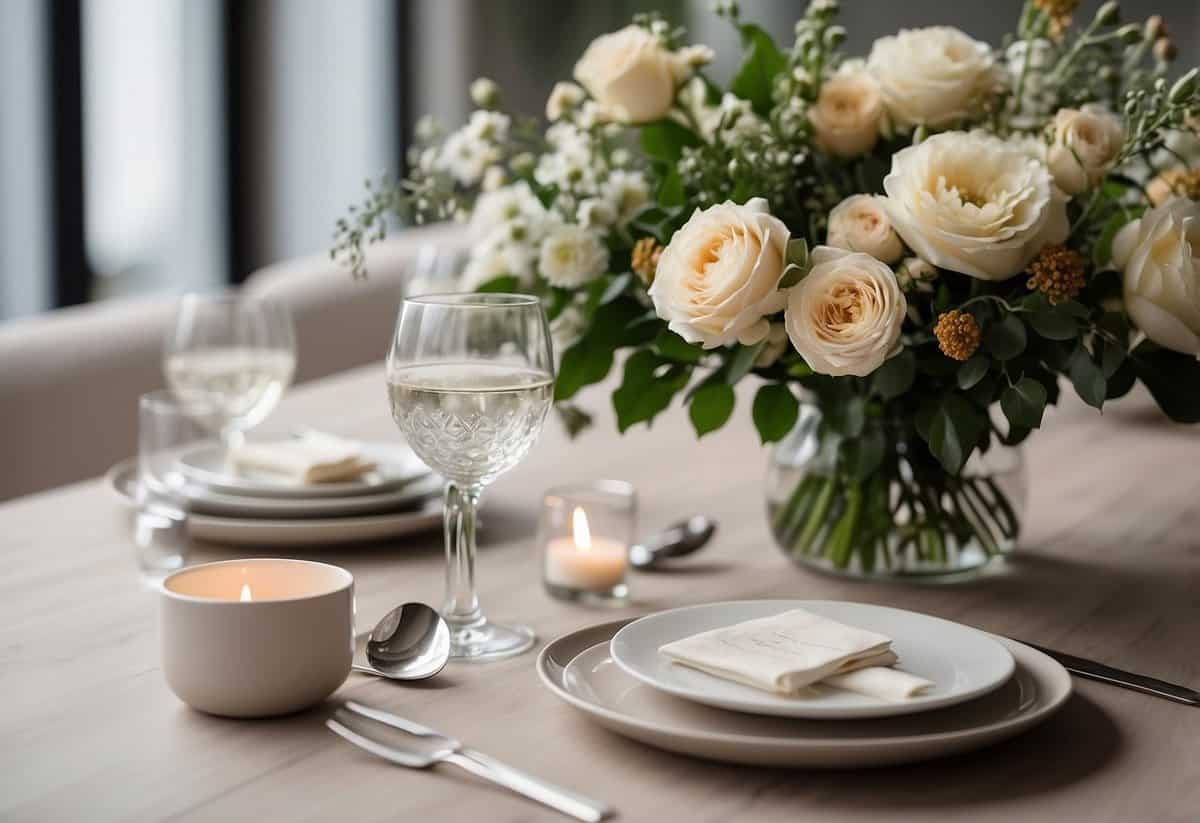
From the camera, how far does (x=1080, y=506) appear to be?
1464 millimetres

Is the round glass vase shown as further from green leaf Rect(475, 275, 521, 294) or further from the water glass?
the water glass

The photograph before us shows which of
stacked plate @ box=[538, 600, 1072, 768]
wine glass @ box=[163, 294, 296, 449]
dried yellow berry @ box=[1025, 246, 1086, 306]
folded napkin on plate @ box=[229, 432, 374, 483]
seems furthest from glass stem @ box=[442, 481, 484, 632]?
wine glass @ box=[163, 294, 296, 449]

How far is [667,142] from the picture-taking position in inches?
48.6

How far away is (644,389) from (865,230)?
0.80ft

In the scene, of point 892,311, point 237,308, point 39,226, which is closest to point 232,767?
point 892,311

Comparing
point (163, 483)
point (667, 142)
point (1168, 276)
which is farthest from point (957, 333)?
point (163, 483)

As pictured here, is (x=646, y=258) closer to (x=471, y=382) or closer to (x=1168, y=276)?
(x=471, y=382)

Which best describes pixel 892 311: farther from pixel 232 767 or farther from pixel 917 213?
pixel 232 767

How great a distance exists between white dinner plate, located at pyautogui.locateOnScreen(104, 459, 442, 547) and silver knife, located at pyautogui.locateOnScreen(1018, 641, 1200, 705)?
57 centimetres

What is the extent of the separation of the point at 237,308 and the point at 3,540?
0.36 m

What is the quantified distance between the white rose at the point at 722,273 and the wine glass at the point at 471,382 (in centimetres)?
10

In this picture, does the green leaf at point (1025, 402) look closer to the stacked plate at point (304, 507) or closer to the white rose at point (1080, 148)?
the white rose at point (1080, 148)

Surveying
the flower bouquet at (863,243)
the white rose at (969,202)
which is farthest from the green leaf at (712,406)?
the white rose at (969,202)

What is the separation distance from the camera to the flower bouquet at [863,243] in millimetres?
979
